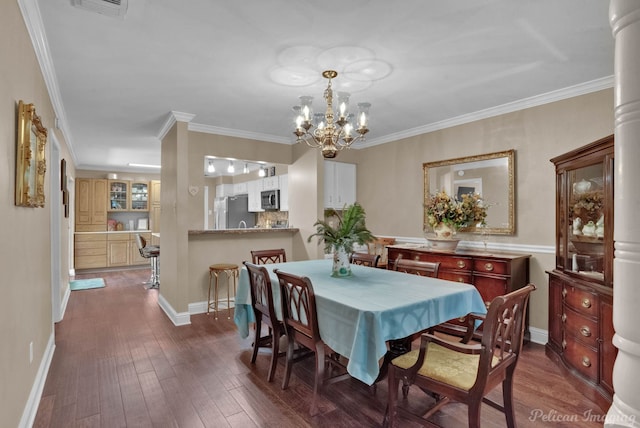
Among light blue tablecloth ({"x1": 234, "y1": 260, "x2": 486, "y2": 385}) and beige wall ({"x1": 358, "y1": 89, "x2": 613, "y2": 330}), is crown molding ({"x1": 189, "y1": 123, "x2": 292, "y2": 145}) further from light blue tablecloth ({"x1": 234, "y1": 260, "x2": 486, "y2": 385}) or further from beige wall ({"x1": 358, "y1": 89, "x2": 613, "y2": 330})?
light blue tablecloth ({"x1": 234, "y1": 260, "x2": 486, "y2": 385})

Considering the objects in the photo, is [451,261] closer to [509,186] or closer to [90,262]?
[509,186]

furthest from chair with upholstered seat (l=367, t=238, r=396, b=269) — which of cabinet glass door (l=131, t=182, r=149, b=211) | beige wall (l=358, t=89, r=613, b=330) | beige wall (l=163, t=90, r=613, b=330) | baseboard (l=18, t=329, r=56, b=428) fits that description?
cabinet glass door (l=131, t=182, r=149, b=211)

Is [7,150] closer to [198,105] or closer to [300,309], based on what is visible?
[300,309]

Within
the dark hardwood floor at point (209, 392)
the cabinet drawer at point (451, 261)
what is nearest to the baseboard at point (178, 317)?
the dark hardwood floor at point (209, 392)

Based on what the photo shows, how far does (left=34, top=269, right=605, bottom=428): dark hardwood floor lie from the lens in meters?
2.22

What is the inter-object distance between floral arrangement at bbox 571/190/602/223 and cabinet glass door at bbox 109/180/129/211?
8.77m

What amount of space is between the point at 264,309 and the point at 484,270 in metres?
2.26

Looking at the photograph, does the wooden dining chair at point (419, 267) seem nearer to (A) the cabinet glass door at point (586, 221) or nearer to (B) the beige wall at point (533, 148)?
(A) the cabinet glass door at point (586, 221)

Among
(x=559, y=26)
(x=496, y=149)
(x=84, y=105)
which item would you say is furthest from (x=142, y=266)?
(x=559, y=26)

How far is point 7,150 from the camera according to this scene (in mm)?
1752

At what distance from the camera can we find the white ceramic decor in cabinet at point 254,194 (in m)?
7.31

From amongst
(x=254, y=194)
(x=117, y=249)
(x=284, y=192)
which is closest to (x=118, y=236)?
(x=117, y=249)

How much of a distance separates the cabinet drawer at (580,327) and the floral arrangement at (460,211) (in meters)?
1.38

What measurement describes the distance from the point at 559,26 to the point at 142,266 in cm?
886
